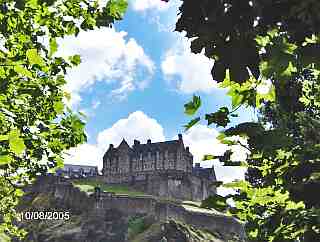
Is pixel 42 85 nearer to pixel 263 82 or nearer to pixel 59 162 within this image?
pixel 59 162

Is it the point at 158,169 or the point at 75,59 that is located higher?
the point at 158,169

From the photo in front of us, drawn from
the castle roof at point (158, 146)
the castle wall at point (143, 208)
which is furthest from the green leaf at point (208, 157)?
the castle roof at point (158, 146)

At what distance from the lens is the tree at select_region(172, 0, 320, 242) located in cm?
307

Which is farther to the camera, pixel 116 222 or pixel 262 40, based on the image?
pixel 116 222

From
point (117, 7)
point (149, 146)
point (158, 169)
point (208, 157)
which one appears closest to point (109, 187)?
point (158, 169)

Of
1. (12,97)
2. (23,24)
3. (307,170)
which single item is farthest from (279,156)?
(23,24)

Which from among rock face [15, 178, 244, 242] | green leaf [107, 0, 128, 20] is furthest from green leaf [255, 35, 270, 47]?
rock face [15, 178, 244, 242]

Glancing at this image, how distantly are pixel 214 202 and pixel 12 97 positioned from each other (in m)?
7.27

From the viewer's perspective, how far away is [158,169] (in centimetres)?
11406

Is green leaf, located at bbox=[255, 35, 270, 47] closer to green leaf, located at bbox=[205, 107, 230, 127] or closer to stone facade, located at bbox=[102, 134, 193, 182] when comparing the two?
green leaf, located at bbox=[205, 107, 230, 127]

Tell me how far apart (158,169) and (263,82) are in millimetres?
110344

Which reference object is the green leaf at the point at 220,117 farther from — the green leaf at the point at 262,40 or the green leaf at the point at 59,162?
the green leaf at the point at 59,162

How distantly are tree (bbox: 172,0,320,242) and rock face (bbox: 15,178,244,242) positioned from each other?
76.9 metres

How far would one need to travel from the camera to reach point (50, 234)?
87812 mm
